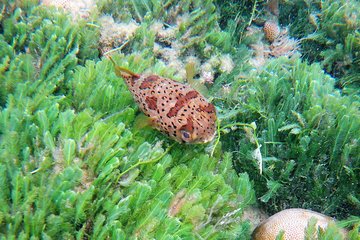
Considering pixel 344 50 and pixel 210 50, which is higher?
pixel 210 50

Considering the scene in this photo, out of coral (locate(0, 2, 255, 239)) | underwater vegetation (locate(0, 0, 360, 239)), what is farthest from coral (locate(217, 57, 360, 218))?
coral (locate(0, 2, 255, 239))

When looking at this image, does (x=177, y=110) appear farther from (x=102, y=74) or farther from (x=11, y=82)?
(x=11, y=82)

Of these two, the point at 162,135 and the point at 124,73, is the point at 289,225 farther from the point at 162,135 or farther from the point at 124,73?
the point at 124,73

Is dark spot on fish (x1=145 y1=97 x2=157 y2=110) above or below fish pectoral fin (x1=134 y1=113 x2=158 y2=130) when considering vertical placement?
above

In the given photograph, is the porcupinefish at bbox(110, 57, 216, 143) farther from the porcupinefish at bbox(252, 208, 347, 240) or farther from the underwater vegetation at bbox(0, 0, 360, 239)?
the porcupinefish at bbox(252, 208, 347, 240)

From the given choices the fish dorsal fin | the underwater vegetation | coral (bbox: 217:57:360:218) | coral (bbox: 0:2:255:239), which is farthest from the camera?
coral (bbox: 217:57:360:218)

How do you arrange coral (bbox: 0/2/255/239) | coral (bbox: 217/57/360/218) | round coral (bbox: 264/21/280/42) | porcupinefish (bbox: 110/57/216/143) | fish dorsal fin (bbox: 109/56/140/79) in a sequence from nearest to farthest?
coral (bbox: 0/2/255/239) → porcupinefish (bbox: 110/57/216/143) → fish dorsal fin (bbox: 109/56/140/79) → coral (bbox: 217/57/360/218) → round coral (bbox: 264/21/280/42)

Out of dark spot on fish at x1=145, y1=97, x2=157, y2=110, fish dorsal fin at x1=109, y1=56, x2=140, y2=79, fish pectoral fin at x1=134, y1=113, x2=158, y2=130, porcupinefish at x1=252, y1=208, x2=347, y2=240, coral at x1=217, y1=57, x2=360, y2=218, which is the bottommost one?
porcupinefish at x1=252, y1=208, x2=347, y2=240

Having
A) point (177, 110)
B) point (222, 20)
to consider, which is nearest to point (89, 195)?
point (177, 110)
